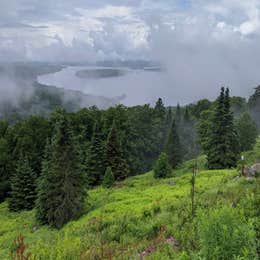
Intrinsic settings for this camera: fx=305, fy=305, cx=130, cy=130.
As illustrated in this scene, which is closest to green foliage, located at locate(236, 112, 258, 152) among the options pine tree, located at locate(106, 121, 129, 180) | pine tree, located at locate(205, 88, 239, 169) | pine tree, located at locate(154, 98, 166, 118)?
pine tree, located at locate(205, 88, 239, 169)

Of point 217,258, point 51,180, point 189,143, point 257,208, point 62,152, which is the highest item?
point 217,258

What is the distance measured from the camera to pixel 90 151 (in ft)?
119

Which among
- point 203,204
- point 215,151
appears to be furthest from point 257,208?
point 215,151

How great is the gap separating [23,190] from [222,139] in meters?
20.4

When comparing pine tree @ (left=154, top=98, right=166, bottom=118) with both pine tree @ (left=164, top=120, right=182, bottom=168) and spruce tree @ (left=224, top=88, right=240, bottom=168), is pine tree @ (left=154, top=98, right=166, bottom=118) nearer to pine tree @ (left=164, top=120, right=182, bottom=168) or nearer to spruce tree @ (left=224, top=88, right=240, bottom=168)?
pine tree @ (left=164, top=120, right=182, bottom=168)

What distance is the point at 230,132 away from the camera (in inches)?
1202

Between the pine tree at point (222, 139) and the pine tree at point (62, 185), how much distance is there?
1531 centimetres

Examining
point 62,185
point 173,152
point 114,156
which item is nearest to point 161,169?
point 114,156

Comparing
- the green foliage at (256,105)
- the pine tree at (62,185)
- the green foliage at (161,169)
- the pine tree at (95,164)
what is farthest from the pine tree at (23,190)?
the green foliage at (256,105)

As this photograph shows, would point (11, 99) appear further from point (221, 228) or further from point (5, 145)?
point (221, 228)

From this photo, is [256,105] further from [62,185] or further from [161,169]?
[62,185]

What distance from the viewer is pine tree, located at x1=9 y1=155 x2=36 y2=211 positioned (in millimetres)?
30078

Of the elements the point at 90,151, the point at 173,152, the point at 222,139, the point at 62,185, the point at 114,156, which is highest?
the point at 222,139

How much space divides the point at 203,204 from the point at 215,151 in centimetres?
2304
